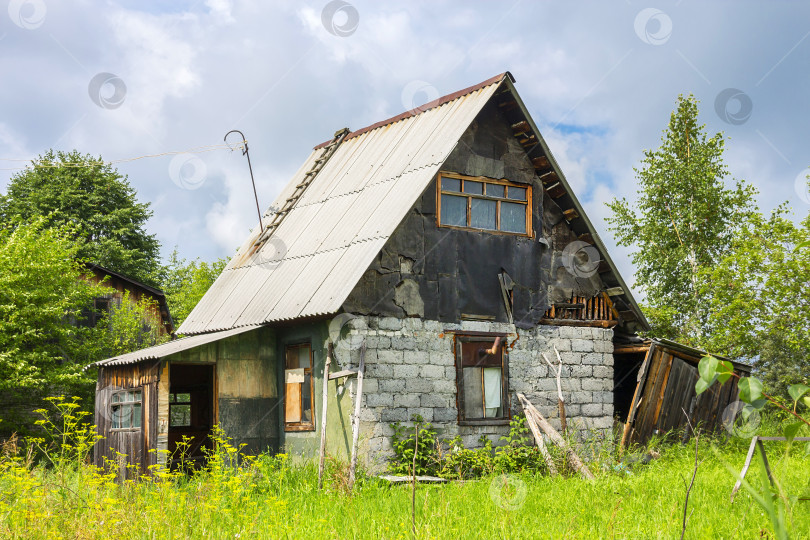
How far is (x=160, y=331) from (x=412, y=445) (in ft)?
56.3

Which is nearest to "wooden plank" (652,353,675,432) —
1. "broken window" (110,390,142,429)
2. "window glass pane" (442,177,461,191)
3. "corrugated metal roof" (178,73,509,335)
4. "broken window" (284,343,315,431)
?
"window glass pane" (442,177,461,191)

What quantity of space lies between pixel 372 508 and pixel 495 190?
267 inches

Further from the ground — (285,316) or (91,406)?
(285,316)

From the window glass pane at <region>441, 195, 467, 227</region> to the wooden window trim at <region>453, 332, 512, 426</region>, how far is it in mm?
1874

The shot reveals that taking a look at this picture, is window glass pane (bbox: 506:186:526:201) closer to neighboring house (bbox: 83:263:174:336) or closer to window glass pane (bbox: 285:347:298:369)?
window glass pane (bbox: 285:347:298:369)

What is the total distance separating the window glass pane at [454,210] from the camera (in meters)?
12.5

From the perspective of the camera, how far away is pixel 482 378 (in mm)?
12383

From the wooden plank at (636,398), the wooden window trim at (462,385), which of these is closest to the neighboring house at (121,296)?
the wooden window trim at (462,385)

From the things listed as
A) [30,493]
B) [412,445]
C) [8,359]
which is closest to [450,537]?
[30,493]

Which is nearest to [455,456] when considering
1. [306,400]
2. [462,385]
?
[462,385]

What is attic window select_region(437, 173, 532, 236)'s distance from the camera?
41.4 ft

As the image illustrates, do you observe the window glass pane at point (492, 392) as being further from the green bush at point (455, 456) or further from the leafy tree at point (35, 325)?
the leafy tree at point (35, 325)

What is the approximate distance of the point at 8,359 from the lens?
1928 cm

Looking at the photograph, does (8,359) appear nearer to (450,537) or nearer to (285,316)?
(285,316)
